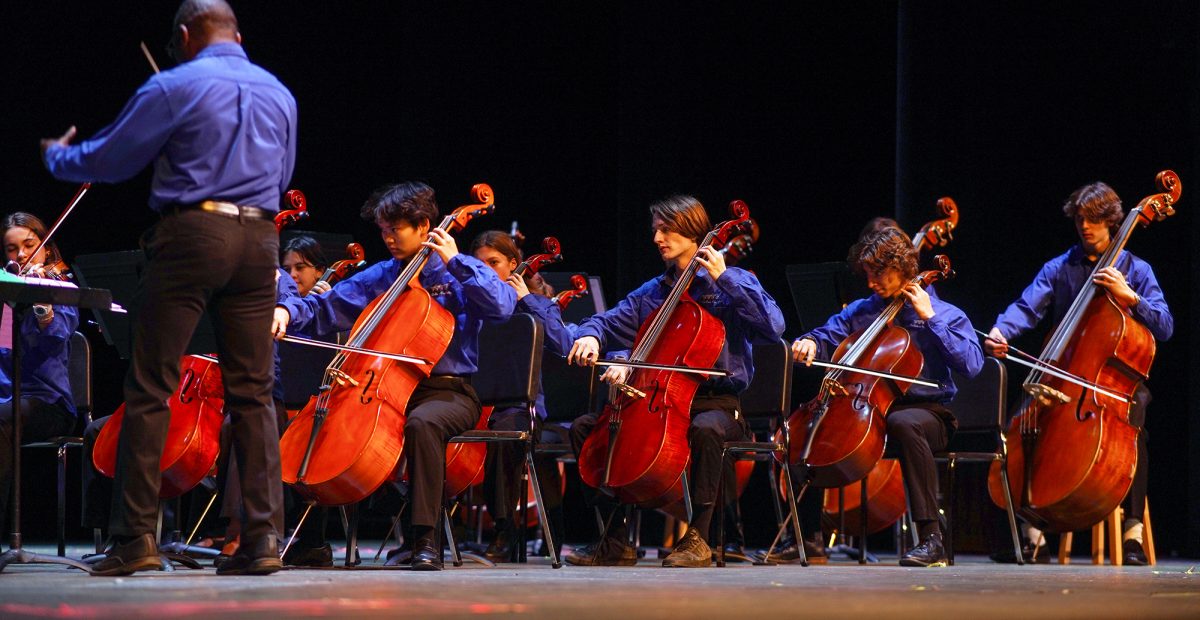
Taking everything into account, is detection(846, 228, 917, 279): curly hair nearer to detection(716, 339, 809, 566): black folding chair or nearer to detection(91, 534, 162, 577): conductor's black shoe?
detection(716, 339, 809, 566): black folding chair

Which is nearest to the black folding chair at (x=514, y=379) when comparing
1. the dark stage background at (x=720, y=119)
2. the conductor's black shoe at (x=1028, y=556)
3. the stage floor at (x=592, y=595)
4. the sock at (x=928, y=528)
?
the stage floor at (x=592, y=595)

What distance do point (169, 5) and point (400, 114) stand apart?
1.12m

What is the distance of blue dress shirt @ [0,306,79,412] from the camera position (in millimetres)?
4527

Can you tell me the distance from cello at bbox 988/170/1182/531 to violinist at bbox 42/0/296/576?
8.63 ft

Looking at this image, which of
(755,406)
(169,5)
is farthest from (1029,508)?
(169,5)

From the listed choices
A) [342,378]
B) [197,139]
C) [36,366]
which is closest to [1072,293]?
[342,378]

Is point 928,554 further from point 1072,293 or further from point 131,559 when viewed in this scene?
point 131,559

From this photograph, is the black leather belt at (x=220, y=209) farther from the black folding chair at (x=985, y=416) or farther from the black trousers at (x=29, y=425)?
the black folding chair at (x=985, y=416)

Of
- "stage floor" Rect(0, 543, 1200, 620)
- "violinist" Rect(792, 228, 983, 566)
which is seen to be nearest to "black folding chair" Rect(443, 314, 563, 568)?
"stage floor" Rect(0, 543, 1200, 620)

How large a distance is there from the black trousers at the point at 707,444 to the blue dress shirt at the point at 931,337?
63 cm

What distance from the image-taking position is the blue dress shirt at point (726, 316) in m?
4.46

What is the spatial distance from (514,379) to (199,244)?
1526 mm

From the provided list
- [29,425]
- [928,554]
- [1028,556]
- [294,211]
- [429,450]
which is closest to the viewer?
[429,450]

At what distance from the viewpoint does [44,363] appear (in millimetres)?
4531
